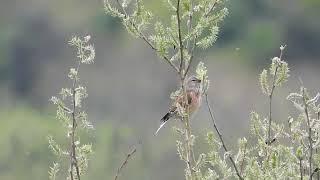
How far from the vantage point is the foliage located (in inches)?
176

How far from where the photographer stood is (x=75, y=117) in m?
4.51

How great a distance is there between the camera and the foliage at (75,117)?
446cm

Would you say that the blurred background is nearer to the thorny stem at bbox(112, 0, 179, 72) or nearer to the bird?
the bird

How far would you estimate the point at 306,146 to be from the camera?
14.8 feet

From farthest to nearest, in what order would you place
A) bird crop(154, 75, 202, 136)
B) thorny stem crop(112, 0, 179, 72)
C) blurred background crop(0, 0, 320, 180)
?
1. blurred background crop(0, 0, 320, 180)
2. bird crop(154, 75, 202, 136)
3. thorny stem crop(112, 0, 179, 72)

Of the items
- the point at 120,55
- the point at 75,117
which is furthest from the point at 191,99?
the point at 120,55

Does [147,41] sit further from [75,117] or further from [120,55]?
→ [120,55]

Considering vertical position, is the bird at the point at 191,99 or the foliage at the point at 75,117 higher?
the bird at the point at 191,99

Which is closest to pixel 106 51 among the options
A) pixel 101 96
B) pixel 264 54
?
pixel 264 54

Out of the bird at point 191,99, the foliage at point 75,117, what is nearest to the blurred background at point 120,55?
the bird at point 191,99

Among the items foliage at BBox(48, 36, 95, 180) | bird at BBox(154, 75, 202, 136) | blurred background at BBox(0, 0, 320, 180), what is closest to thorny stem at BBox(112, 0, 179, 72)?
foliage at BBox(48, 36, 95, 180)

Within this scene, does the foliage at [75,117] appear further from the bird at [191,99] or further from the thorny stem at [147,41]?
the bird at [191,99]

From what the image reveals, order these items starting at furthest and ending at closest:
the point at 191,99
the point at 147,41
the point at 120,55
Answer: the point at 120,55
the point at 191,99
the point at 147,41

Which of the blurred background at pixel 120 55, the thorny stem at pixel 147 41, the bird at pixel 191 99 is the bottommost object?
the thorny stem at pixel 147 41
